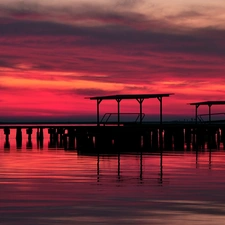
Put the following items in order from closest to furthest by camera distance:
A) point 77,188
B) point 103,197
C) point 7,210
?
point 7,210 < point 103,197 < point 77,188

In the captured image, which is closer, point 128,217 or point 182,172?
point 128,217

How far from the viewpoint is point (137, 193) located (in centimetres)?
1947

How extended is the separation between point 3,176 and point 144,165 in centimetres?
856

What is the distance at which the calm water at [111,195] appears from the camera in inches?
588

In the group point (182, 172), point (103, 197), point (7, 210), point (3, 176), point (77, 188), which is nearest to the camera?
point (7, 210)

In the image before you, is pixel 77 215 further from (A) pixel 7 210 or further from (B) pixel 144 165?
(B) pixel 144 165

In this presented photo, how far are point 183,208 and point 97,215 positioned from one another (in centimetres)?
219

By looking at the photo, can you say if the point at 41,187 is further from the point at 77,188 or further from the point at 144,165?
the point at 144,165

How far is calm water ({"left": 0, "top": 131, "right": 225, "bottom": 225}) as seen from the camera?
14938 millimetres

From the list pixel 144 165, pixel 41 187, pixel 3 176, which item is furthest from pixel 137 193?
pixel 144 165

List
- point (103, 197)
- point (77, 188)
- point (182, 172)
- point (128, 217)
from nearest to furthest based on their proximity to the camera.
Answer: point (128, 217)
point (103, 197)
point (77, 188)
point (182, 172)

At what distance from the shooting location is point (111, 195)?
18.9m

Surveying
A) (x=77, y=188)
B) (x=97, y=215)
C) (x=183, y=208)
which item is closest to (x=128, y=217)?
(x=97, y=215)

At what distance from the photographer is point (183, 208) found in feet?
53.5
